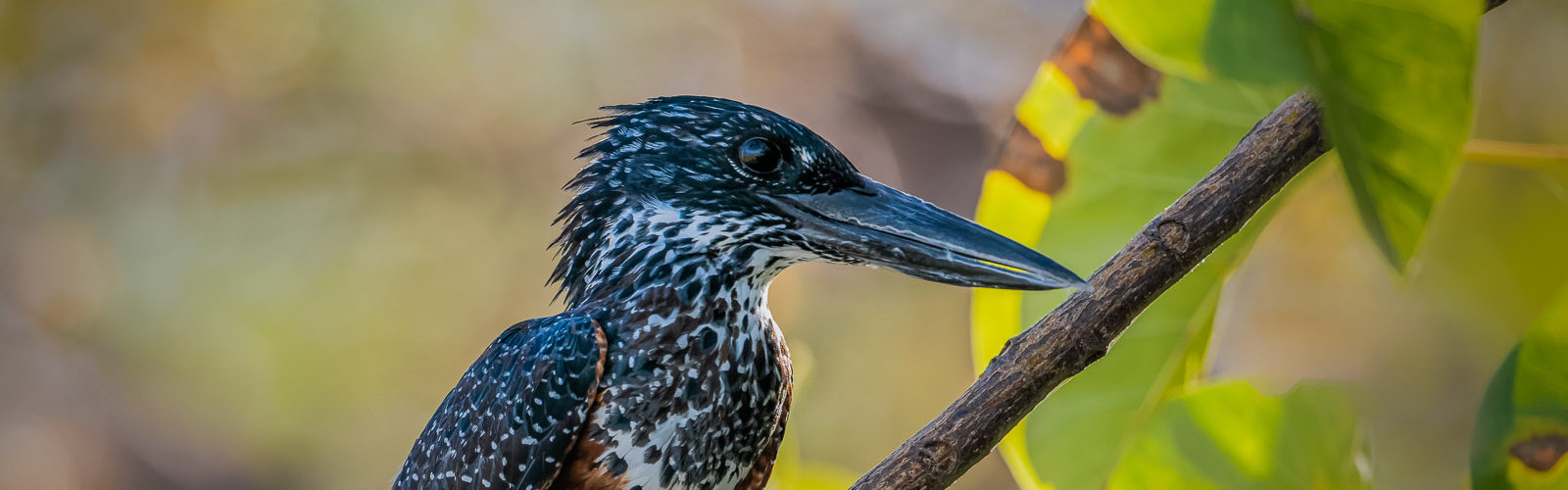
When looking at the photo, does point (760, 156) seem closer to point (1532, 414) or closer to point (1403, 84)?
point (1403, 84)

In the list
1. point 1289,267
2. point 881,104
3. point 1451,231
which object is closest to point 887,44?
point 881,104

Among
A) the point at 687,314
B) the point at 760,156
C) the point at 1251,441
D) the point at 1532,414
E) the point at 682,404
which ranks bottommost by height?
the point at 1532,414

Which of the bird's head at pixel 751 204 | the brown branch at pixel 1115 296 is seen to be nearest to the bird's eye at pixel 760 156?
the bird's head at pixel 751 204

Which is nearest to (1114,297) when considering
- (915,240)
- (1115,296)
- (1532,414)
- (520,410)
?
(1115,296)

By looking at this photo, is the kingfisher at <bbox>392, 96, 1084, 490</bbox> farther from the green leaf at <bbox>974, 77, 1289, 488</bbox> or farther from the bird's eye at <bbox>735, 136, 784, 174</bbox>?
the green leaf at <bbox>974, 77, 1289, 488</bbox>

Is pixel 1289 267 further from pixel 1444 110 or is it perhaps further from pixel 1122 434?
pixel 1444 110

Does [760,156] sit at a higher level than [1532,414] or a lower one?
higher

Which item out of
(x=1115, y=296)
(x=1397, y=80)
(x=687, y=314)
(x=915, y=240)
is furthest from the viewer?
(x=687, y=314)

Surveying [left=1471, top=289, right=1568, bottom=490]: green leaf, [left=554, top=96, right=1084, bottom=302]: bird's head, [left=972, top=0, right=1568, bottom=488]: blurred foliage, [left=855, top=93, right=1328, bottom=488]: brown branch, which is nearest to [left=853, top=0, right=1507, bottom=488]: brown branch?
[left=855, top=93, right=1328, bottom=488]: brown branch
